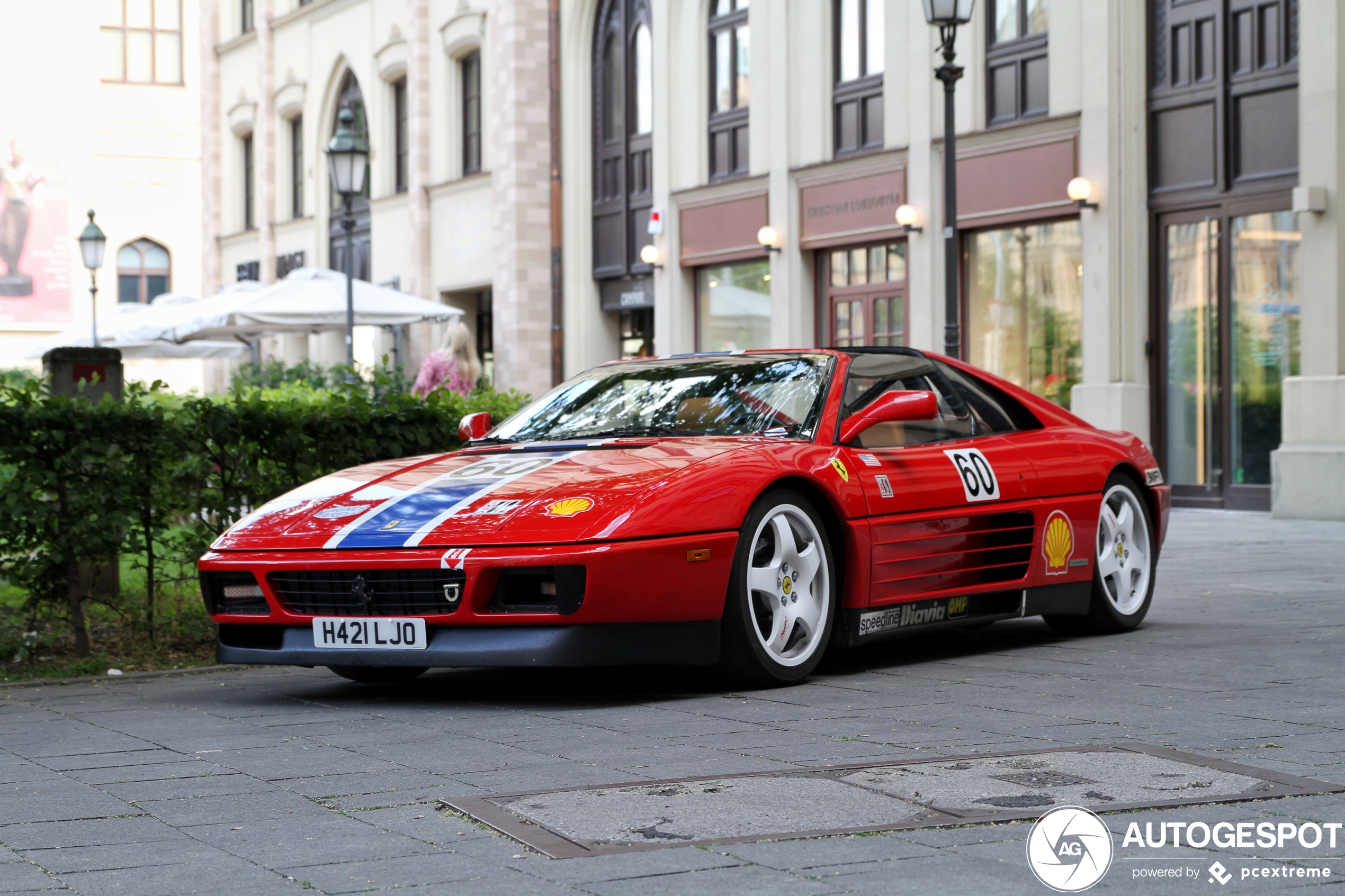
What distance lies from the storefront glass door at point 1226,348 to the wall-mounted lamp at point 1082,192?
2.64ft

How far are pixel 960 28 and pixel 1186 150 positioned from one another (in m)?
3.59

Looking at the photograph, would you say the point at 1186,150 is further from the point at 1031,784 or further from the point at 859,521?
the point at 1031,784

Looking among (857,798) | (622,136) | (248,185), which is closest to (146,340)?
(622,136)

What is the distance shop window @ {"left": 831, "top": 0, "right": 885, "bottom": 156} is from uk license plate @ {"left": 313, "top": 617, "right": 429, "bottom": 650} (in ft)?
52.2

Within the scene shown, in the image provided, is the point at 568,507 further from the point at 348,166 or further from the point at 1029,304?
the point at 348,166

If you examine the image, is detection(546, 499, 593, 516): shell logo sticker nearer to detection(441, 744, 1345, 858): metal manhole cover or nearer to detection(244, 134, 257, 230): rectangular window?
detection(441, 744, 1345, 858): metal manhole cover

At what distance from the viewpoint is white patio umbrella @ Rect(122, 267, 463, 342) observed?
64.2ft

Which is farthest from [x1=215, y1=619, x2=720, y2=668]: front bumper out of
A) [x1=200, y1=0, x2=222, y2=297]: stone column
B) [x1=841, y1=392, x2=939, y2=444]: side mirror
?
[x1=200, y1=0, x2=222, y2=297]: stone column

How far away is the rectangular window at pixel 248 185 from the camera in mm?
38344

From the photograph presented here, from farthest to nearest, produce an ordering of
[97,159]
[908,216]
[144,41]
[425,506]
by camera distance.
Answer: [144,41] < [97,159] < [908,216] < [425,506]

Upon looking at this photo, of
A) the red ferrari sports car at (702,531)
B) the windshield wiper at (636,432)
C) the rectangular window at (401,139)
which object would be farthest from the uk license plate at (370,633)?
the rectangular window at (401,139)

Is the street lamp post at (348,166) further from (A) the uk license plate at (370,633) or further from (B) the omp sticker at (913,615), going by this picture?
(A) the uk license plate at (370,633)

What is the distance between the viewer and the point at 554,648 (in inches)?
224

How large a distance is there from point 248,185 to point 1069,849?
122 feet
